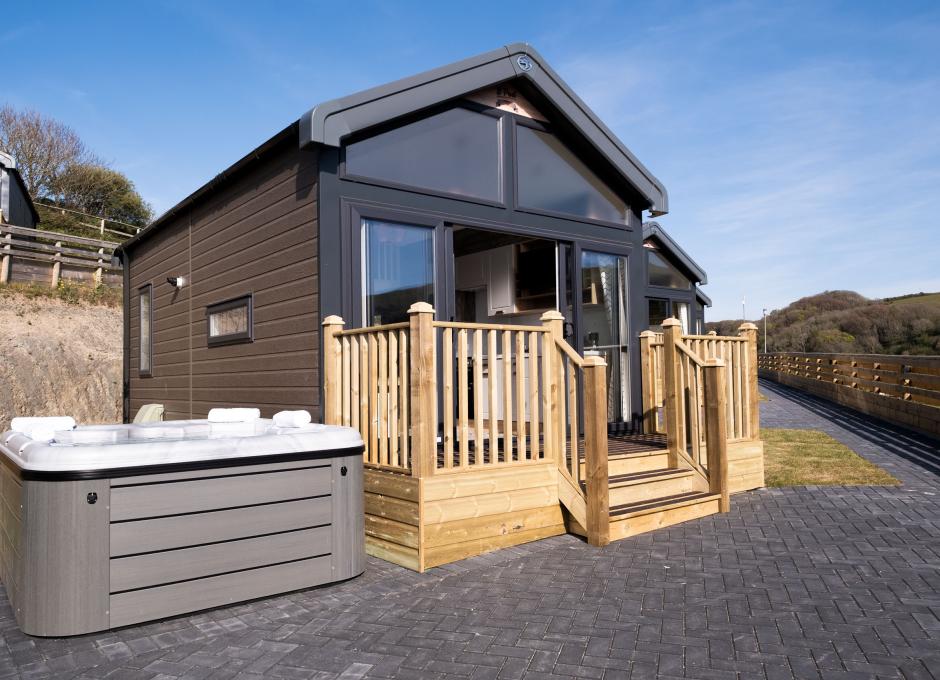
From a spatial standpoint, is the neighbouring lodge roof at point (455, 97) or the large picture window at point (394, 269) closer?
the neighbouring lodge roof at point (455, 97)

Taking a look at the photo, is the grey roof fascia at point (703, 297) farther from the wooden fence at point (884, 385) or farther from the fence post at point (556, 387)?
the fence post at point (556, 387)

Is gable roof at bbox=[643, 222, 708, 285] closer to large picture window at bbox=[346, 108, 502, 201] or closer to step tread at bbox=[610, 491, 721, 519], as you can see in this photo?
large picture window at bbox=[346, 108, 502, 201]

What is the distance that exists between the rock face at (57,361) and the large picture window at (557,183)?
443 inches

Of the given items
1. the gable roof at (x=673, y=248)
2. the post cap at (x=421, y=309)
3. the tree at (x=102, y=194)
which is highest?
the tree at (x=102, y=194)

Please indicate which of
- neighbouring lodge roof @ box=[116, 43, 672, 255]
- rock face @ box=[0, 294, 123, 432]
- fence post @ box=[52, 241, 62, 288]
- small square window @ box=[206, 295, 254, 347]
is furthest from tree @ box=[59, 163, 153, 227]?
small square window @ box=[206, 295, 254, 347]

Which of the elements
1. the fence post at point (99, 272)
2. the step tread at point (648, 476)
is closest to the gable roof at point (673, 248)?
the step tread at point (648, 476)

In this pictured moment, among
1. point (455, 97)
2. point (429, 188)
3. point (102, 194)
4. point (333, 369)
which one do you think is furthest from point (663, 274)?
point (102, 194)

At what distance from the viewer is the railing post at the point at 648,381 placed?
6613 mm

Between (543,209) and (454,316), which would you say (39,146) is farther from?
(454,316)

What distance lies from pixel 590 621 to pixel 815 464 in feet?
18.3

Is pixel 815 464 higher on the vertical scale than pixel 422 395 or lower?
lower

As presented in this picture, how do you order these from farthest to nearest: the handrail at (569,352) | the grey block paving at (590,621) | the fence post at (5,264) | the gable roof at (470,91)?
the fence post at (5,264) < the gable roof at (470,91) < the handrail at (569,352) < the grey block paving at (590,621)

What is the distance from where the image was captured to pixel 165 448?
3174 mm

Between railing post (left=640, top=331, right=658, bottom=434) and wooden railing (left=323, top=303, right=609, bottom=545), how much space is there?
80.5 inches
